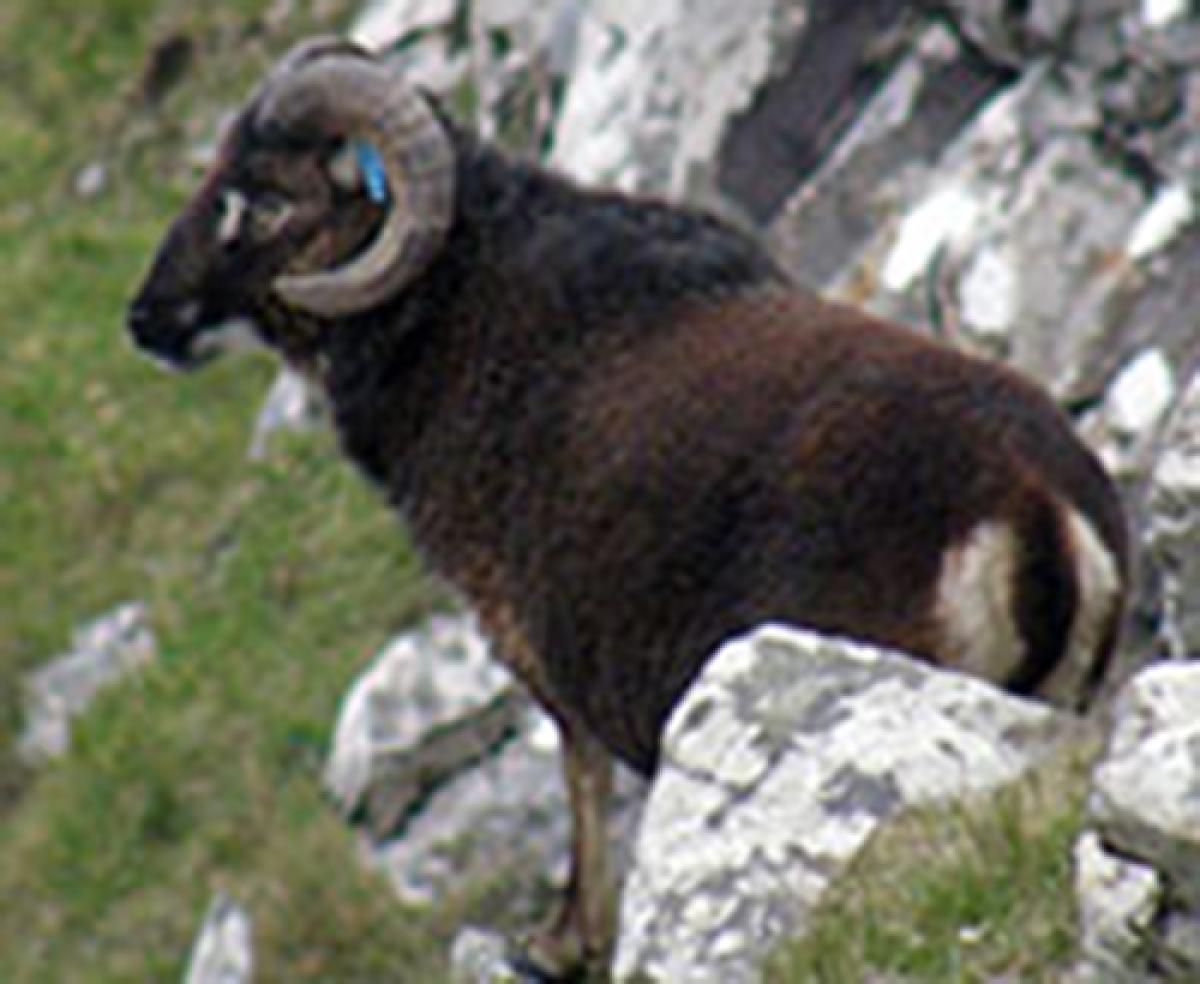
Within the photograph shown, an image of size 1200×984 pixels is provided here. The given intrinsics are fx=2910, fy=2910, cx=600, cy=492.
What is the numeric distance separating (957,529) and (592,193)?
2571mm

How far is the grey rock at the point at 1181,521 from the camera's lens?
6699 mm

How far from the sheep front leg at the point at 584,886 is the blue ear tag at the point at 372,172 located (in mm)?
2020

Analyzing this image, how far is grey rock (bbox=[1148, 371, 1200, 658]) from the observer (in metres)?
6.70

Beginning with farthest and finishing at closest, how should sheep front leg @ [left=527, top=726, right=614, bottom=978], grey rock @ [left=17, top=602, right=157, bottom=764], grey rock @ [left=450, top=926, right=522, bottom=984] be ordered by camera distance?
grey rock @ [left=17, top=602, right=157, bottom=764], sheep front leg @ [left=527, top=726, right=614, bottom=978], grey rock @ [left=450, top=926, right=522, bottom=984]

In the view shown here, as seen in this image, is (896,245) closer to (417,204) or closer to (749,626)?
(417,204)

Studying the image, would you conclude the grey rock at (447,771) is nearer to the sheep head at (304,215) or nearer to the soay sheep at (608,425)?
the soay sheep at (608,425)

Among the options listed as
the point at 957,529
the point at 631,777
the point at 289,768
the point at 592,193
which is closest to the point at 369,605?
the point at 289,768

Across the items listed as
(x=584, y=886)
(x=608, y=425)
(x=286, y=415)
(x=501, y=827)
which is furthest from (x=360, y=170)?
(x=286, y=415)

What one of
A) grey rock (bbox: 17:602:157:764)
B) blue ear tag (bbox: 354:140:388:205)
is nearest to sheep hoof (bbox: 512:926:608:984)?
blue ear tag (bbox: 354:140:388:205)

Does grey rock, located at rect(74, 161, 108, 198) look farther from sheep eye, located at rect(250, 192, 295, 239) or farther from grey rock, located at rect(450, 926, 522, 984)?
grey rock, located at rect(450, 926, 522, 984)

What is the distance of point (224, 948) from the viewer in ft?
37.5

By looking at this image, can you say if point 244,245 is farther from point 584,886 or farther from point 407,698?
point 584,886

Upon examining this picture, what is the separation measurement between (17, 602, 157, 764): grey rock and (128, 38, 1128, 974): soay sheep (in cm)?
410

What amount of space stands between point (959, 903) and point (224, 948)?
624 centimetres
